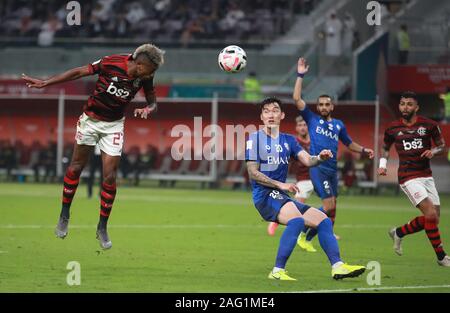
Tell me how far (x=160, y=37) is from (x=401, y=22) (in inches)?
426

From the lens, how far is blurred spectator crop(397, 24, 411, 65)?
39406 mm

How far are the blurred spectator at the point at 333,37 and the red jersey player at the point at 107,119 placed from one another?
24.4m

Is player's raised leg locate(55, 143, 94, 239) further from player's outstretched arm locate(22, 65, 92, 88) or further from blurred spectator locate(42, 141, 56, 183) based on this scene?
blurred spectator locate(42, 141, 56, 183)

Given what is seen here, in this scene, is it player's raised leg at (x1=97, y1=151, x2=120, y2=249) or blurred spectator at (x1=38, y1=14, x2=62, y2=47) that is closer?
→ player's raised leg at (x1=97, y1=151, x2=120, y2=249)

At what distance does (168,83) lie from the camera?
137 feet

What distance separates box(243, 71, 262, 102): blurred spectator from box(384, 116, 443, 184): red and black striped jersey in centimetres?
2084

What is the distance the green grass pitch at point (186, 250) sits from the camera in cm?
1339

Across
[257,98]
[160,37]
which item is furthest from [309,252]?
[160,37]

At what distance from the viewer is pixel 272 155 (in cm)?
1408

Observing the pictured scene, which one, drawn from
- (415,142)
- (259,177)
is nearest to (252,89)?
(415,142)

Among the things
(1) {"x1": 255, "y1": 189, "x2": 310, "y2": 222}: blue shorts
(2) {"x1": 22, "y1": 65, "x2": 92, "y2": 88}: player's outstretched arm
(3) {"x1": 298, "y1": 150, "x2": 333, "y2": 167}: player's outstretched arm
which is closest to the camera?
(3) {"x1": 298, "y1": 150, "x2": 333, "y2": 167}: player's outstretched arm
